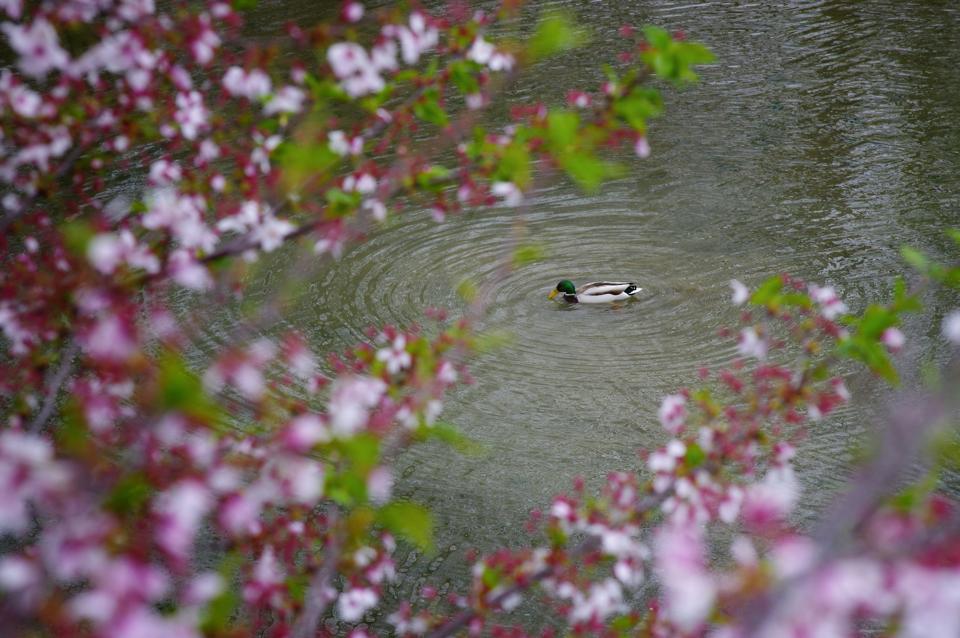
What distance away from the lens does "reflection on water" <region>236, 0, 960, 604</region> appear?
16.1 ft

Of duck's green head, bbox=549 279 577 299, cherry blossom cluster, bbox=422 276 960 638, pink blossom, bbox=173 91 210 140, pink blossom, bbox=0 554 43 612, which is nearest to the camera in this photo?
cherry blossom cluster, bbox=422 276 960 638

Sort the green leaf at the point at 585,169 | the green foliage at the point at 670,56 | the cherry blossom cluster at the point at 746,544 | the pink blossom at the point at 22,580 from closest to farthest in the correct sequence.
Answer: the cherry blossom cluster at the point at 746,544
the pink blossom at the point at 22,580
the green leaf at the point at 585,169
the green foliage at the point at 670,56

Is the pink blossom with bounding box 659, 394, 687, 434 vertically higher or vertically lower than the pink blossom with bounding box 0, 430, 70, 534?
lower

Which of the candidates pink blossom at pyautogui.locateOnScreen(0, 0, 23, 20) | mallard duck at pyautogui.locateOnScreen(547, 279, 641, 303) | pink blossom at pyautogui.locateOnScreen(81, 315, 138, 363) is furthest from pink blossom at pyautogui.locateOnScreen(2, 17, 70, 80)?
mallard duck at pyautogui.locateOnScreen(547, 279, 641, 303)

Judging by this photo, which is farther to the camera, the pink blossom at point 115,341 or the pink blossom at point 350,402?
the pink blossom at point 350,402

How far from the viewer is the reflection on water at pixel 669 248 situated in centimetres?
492

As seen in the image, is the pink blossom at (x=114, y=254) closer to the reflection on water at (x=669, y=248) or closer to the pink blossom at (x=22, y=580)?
the pink blossom at (x=22, y=580)

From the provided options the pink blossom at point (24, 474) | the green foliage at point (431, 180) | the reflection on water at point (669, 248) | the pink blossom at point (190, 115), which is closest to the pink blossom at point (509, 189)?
the green foliage at point (431, 180)

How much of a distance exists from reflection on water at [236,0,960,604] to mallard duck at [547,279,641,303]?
9 cm

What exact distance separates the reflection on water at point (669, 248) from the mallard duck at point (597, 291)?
0.31 ft

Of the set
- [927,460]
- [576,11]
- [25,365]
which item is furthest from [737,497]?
[576,11]

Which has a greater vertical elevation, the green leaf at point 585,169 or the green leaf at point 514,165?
the green leaf at point 585,169

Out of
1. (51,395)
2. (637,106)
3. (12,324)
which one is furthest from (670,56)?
(51,395)

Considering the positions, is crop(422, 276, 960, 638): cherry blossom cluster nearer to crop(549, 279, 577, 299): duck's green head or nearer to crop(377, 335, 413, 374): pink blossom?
crop(377, 335, 413, 374): pink blossom
